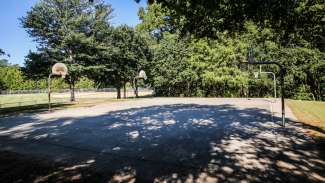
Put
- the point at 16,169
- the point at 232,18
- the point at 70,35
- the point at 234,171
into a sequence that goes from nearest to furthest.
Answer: the point at 234,171 → the point at 16,169 → the point at 232,18 → the point at 70,35

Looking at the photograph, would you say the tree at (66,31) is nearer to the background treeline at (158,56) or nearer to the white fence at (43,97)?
the background treeline at (158,56)

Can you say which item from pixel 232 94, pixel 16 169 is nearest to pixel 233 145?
pixel 16 169

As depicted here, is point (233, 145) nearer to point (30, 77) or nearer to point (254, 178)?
point (254, 178)

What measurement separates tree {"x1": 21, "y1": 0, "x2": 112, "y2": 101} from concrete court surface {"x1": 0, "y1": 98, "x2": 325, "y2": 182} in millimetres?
23397

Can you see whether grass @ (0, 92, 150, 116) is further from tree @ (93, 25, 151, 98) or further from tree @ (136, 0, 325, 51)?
tree @ (136, 0, 325, 51)

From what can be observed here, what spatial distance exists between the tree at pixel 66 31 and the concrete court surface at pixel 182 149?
23397 millimetres

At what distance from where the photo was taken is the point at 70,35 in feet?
118

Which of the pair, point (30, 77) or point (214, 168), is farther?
point (30, 77)

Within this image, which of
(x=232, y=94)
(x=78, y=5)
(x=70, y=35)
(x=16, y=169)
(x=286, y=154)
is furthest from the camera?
(x=232, y=94)

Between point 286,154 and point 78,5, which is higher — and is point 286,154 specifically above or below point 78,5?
below

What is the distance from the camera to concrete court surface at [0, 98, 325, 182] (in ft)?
22.0

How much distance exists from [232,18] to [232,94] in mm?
33886

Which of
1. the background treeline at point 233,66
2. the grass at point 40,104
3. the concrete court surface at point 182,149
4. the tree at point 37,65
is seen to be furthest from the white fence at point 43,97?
the concrete court surface at point 182,149

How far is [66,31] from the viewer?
1446 inches
